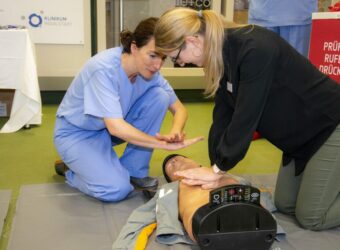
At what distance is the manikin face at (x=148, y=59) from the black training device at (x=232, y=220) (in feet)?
1.95

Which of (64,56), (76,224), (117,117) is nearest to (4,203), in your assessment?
(76,224)

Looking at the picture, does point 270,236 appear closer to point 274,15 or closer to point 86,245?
point 86,245

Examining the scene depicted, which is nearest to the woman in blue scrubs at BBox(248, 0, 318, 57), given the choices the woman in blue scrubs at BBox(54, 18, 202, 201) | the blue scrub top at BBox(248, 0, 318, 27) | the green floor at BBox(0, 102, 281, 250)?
the blue scrub top at BBox(248, 0, 318, 27)

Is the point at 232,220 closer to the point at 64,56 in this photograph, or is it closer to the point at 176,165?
the point at 176,165

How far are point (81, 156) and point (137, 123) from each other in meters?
0.32

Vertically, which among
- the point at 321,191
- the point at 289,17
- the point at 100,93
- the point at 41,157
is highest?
the point at 289,17

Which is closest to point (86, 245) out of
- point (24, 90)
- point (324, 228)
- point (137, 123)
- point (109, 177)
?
point (109, 177)

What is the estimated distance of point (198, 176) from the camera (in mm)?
1495

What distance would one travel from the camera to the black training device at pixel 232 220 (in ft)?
4.20

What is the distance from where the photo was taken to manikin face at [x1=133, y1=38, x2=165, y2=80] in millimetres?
1597

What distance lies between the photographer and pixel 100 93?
1684 mm

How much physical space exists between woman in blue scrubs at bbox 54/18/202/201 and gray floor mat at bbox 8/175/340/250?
0.08 metres

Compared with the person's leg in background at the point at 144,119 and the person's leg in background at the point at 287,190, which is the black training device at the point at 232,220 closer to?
the person's leg in background at the point at 287,190

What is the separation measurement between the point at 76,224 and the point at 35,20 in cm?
264
